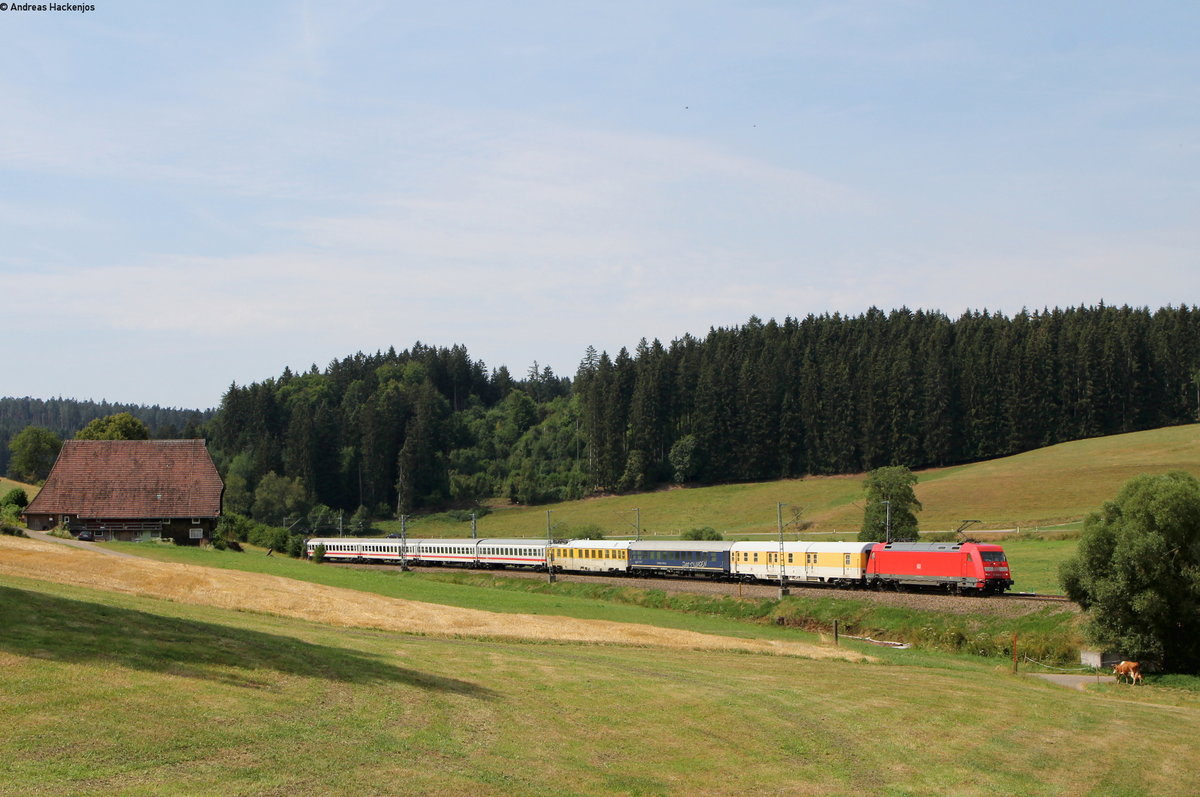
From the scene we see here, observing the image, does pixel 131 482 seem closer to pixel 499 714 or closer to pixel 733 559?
pixel 733 559

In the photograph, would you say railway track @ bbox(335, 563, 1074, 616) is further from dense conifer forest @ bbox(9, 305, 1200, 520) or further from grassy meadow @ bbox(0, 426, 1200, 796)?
dense conifer forest @ bbox(9, 305, 1200, 520)

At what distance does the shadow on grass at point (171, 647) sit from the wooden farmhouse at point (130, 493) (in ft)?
174

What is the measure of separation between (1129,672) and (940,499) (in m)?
73.9

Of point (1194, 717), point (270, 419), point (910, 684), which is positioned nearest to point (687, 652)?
point (910, 684)

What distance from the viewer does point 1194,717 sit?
1283 inches

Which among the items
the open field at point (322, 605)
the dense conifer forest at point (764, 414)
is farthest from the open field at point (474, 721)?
the dense conifer forest at point (764, 414)

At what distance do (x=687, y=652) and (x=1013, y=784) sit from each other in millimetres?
17643

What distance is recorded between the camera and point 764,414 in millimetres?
153875

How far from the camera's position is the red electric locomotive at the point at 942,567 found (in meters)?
56.2

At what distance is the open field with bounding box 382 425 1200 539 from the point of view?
103562 millimetres

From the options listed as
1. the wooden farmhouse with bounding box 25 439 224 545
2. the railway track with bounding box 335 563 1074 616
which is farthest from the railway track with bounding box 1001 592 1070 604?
the wooden farmhouse with bounding box 25 439 224 545

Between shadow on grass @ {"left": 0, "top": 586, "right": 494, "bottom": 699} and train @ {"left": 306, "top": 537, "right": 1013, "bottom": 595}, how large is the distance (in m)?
40.9

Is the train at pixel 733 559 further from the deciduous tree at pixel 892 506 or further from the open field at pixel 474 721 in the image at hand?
the open field at pixel 474 721

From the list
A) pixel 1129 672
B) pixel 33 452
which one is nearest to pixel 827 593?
pixel 1129 672
